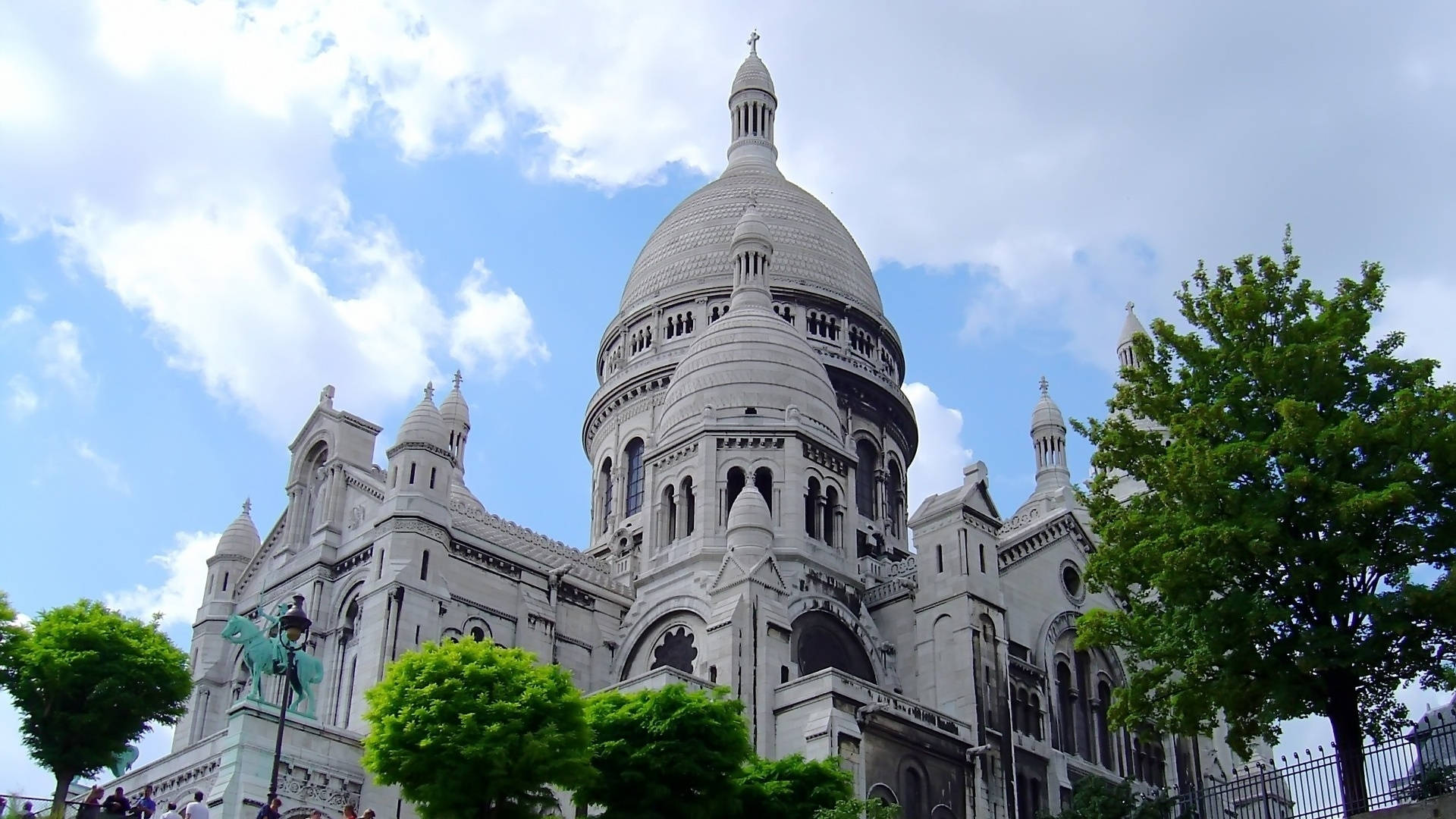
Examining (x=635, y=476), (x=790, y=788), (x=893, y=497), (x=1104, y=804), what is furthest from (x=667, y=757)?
(x=893, y=497)

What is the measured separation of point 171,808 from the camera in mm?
38938

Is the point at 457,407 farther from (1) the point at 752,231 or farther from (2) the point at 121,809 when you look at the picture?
(2) the point at 121,809

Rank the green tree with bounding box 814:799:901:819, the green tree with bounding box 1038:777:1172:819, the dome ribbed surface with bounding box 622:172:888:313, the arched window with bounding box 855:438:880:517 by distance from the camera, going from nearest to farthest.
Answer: the green tree with bounding box 814:799:901:819
the green tree with bounding box 1038:777:1172:819
the arched window with bounding box 855:438:880:517
the dome ribbed surface with bounding box 622:172:888:313

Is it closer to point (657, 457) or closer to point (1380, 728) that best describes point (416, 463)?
point (657, 457)

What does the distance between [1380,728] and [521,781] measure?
Result: 17.5 metres

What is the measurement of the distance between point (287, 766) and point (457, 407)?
31.2 metres

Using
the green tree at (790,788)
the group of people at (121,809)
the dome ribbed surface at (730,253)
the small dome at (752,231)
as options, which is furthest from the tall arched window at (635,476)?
the group of people at (121,809)

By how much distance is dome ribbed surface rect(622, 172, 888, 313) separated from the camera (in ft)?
238

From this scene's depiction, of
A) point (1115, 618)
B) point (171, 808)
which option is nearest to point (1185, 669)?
point (1115, 618)

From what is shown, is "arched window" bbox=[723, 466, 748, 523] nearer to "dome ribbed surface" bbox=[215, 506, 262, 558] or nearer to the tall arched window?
the tall arched window

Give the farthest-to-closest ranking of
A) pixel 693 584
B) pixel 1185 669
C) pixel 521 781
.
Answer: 1. pixel 693 584
2. pixel 521 781
3. pixel 1185 669

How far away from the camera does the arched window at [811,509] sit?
177ft

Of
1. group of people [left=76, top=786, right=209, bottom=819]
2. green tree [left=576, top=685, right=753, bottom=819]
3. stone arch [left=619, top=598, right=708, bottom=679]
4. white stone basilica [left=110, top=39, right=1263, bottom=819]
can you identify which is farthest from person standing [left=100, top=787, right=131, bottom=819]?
stone arch [left=619, top=598, right=708, bottom=679]

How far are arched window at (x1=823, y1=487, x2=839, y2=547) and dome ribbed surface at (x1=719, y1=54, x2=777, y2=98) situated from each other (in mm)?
37800
